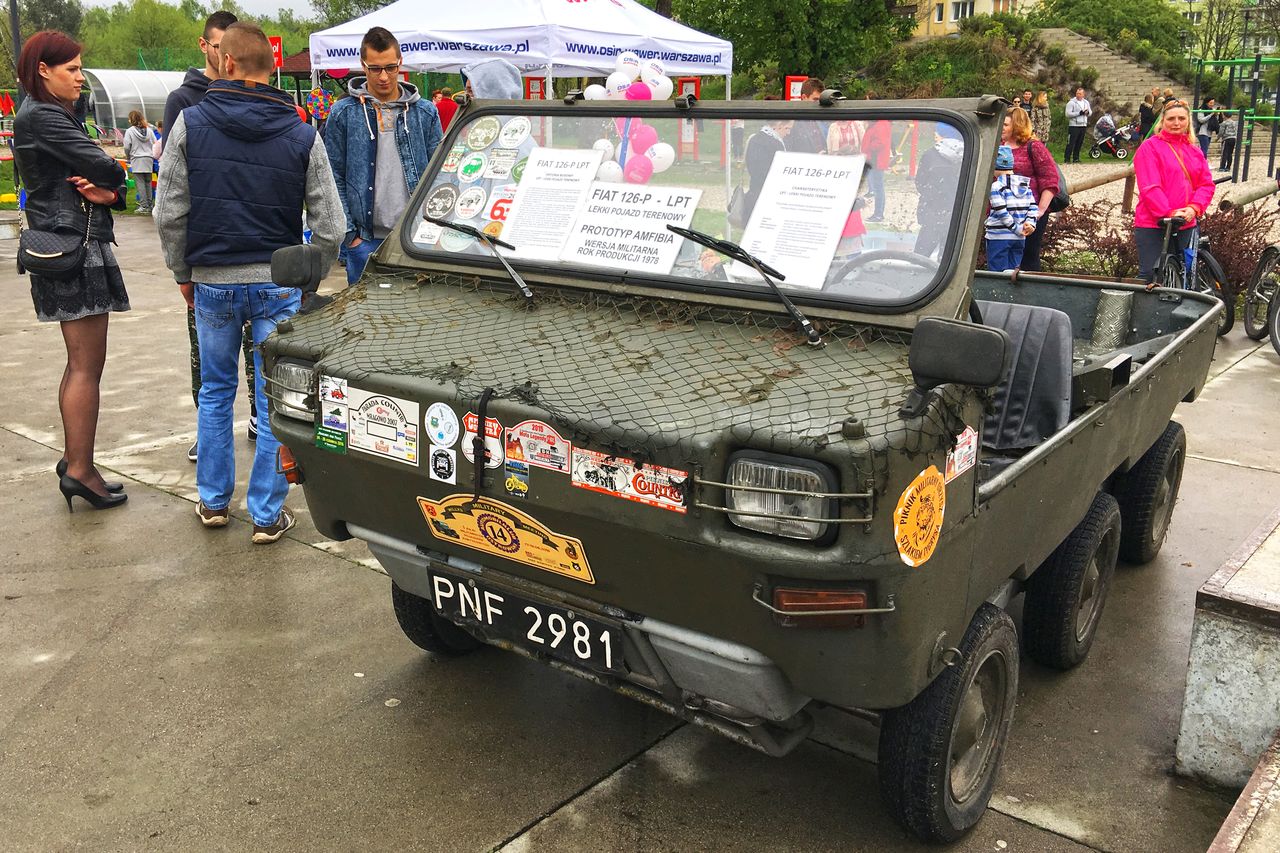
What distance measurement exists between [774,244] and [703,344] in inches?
16.4

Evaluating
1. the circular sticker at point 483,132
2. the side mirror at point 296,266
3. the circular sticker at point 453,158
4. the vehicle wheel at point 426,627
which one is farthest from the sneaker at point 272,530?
the circular sticker at point 483,132

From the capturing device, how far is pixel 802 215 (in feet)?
10.7

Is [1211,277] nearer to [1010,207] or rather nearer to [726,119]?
[1010,207]

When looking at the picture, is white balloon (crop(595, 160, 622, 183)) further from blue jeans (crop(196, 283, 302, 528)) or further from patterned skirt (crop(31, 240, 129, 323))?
patterned skirt (crop(31, 240, 129, 323))

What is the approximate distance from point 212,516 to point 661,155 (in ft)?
9.92

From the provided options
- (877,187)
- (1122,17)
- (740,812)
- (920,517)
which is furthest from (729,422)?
(1122,17)

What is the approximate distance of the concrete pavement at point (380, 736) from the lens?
3164mm

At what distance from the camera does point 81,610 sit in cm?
448

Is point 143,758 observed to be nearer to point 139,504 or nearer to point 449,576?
point 449,576

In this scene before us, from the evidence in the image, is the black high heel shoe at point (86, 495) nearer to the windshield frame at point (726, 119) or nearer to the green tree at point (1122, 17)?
the windshield frame at point (726, 119)

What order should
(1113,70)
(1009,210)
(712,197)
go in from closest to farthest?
(712,197) → (1009,210) → (1113,70)

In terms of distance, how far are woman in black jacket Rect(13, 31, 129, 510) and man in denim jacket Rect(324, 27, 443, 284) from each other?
108cm

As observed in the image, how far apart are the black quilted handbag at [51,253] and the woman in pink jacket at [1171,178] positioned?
7217 millimetres

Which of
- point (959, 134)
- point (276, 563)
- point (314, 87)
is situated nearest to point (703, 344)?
point (959, 134)
